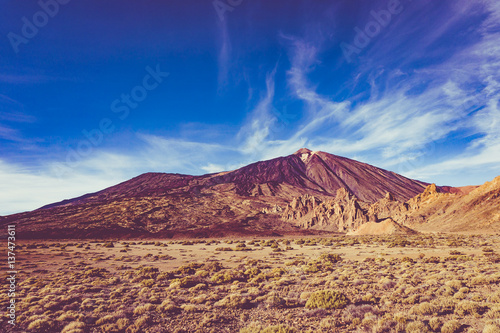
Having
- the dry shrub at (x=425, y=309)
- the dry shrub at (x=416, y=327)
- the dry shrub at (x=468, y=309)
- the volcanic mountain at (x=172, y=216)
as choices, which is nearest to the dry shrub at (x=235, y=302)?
the dry shrub at (x=416, y=327)

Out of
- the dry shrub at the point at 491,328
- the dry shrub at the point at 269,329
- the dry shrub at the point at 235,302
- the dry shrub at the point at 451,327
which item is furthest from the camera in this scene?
the dry shrub at the point at 235,302

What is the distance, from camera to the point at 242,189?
152m

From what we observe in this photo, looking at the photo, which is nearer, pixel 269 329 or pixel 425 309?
pixel 269 329

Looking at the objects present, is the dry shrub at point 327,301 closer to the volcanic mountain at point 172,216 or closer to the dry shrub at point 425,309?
the dry shrub at point 425,309

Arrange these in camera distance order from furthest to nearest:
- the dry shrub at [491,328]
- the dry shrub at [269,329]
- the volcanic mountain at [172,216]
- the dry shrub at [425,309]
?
the volcanic mountain at [172,216]
the dry shrub at [425,309]
the dry shrub at [269,329]
the dry shrub at [491,328]

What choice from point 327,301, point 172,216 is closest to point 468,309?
point 327,301

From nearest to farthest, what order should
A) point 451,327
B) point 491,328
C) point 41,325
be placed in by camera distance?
1. point 491,328
2. point 451,327
3. point 41,325

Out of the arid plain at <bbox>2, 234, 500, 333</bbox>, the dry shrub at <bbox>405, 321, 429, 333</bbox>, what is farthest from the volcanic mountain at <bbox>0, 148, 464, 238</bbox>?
the dry shrub at <bbox>405, 321, 429, 333</bbox>

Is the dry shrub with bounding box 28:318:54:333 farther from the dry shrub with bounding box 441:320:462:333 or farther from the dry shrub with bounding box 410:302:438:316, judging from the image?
the dry shrub with bounding box 410:302:438:316

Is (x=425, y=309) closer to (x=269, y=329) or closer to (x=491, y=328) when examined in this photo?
(x=491, y=328)

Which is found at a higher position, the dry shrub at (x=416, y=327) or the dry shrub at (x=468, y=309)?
the dry shrub at (x=416, y=327)

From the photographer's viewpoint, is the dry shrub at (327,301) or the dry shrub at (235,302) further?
the dry shrub at (235,302)

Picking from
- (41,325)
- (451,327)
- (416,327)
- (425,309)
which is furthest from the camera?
(425,309)

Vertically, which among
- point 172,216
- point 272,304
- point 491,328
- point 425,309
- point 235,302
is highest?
point 491,328
